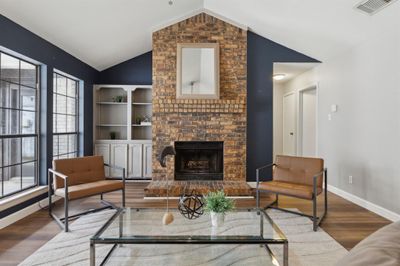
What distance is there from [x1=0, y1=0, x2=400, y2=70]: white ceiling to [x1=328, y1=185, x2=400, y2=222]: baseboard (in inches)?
93.7

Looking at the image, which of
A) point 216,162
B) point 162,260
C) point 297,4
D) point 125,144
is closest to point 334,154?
point 216,162

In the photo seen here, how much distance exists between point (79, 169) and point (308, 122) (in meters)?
4.97

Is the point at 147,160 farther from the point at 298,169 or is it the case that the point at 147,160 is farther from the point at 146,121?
the point at 298,169

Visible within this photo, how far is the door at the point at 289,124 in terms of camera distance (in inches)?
268

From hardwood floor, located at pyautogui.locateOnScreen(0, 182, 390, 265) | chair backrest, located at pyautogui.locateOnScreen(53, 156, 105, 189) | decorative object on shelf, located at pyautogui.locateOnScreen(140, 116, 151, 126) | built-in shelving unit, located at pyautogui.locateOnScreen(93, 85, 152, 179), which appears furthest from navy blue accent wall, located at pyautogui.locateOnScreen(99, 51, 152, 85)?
hardwood floor, located at pyautogui.locateOnScreen(0, 182, 390, 265)

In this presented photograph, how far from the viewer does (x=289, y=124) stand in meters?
7.12

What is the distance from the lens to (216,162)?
17.4 feet

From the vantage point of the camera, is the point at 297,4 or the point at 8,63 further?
the point at 297,4

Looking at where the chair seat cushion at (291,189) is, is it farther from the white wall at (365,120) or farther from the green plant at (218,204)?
the green plant at (218,204)

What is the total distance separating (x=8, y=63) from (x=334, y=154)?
5272 mm

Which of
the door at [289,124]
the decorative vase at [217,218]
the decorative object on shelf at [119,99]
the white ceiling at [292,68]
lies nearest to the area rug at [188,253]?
the decorative vase at [217,218]

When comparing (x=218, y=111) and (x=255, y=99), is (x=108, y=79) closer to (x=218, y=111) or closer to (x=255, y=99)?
(x=218, y=111)

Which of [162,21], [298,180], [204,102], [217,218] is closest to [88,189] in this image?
[217,218]

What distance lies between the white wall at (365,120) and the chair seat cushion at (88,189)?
353 cm
